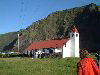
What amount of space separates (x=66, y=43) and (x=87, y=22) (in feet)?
354

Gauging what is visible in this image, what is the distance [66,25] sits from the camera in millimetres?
180000

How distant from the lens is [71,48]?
65.6 meters

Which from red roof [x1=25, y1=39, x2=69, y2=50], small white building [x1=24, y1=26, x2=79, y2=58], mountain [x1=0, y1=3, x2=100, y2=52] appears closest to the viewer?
small white building [x1=24, y1=26, x2=79, y2=58]

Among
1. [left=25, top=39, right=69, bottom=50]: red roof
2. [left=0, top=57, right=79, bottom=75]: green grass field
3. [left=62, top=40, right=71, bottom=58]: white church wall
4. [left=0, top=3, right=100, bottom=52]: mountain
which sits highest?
[left=0, top=3, right=100, bottom=52]: mountain

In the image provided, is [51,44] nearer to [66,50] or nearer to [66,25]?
[66,50]

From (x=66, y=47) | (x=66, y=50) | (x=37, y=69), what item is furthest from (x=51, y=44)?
(x=37, y=69)

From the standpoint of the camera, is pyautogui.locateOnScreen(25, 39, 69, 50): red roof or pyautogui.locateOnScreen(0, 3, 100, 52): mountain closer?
pyautogui.locateOnScreen(25, 39, 69, 50): red roof

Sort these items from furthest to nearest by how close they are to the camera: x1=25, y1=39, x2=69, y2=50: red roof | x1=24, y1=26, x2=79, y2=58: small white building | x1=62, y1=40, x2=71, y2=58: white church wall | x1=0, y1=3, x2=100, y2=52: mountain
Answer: x1=0, y1=3, x2=100, y2=52: mountain
x1=25, y1=39, x2=69, y2=50: red roof
x1=24, y1=26, x2=79, y2=58: small white building
x1=62, y1=40, x2=71, y2=58: white church wall

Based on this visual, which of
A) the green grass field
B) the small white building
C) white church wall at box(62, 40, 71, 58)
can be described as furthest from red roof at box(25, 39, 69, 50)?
the green grass field

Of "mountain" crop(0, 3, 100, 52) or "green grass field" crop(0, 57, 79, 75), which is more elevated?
"mountain" crop(0, 3, 100, 52)

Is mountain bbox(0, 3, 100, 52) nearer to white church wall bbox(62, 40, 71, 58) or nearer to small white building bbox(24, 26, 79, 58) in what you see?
small white building bbox(24, 26, 79, 58)

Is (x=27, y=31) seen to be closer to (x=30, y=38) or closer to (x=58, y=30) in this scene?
(x=30, y=38)

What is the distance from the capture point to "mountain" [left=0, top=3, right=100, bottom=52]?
16162 centimetres

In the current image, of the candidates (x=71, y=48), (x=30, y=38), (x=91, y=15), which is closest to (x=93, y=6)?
(x=91, y=15)
